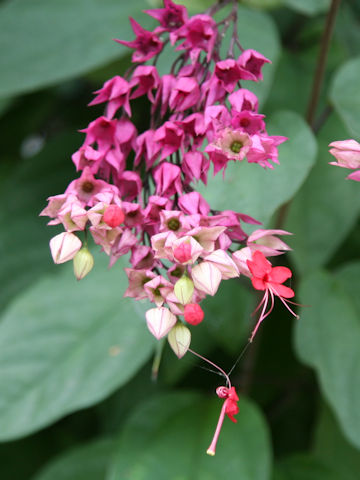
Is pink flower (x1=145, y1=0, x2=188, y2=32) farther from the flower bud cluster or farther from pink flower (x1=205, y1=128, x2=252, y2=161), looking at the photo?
pink flower (x1=205, y1=128, x2=252, y2=161)

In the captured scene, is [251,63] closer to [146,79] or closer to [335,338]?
[146,79]

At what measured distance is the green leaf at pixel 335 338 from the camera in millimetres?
718

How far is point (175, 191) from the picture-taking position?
1.35 ft

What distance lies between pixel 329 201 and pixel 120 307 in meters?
0.32

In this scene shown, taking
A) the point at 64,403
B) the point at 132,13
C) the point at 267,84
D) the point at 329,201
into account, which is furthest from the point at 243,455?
the point at 132,13

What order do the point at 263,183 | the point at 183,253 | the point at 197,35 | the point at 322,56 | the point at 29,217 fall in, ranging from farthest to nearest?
the point at 29,217 → the point at 322,56 → the point at 263,183 → the point at 197,35 → the point at 183,253

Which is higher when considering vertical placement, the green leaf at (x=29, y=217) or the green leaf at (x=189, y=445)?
the green leaf at (x=29, y=217)

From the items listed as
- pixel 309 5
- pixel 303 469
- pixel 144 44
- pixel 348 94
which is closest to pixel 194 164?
pixel 144 44

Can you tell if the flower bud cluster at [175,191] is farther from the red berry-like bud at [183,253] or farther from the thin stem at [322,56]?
the thin stem at [322,56]

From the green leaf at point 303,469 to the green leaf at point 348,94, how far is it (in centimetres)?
49

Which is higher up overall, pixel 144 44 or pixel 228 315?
pixel 144 44

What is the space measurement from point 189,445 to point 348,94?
0.48 metres

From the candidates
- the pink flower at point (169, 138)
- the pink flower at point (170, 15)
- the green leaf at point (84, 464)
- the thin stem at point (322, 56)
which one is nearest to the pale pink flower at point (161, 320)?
the pink flower at point (169, 138)

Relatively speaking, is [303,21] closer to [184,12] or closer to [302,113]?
[302,113]
